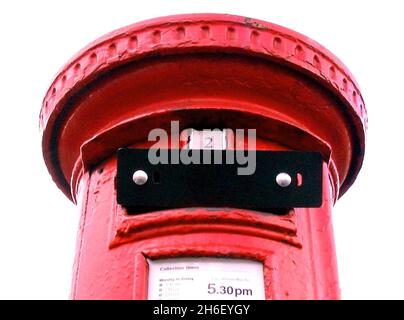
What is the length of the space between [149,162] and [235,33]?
1.31 ft

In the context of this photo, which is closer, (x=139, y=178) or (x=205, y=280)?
(x=205, y=280)

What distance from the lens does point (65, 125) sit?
2693 millimetres

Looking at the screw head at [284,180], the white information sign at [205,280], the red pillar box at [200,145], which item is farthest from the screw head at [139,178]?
the screw head at [284,180]

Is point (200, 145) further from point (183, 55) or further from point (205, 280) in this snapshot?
point (205, 280)

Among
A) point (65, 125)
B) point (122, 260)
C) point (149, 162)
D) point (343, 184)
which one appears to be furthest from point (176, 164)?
point (343, 184)

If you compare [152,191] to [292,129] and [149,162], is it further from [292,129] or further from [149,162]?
[292,129]

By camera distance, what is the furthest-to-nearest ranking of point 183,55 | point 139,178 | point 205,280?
point 183,55 < point 139,178 < point 205,280

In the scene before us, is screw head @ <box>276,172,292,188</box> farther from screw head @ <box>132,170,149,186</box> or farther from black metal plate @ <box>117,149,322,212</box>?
screw head @ <box>132,170,149,186</box>

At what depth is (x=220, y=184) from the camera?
2.36 metres

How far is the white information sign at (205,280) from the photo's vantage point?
2.20 metres

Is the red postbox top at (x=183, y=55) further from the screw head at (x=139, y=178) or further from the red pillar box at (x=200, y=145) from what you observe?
the screw head at (x=139, y=178)

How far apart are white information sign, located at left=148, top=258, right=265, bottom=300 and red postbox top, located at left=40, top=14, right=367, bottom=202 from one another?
0.45 metres

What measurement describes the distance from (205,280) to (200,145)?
1.20 ft

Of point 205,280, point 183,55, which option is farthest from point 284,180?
point 183,55
